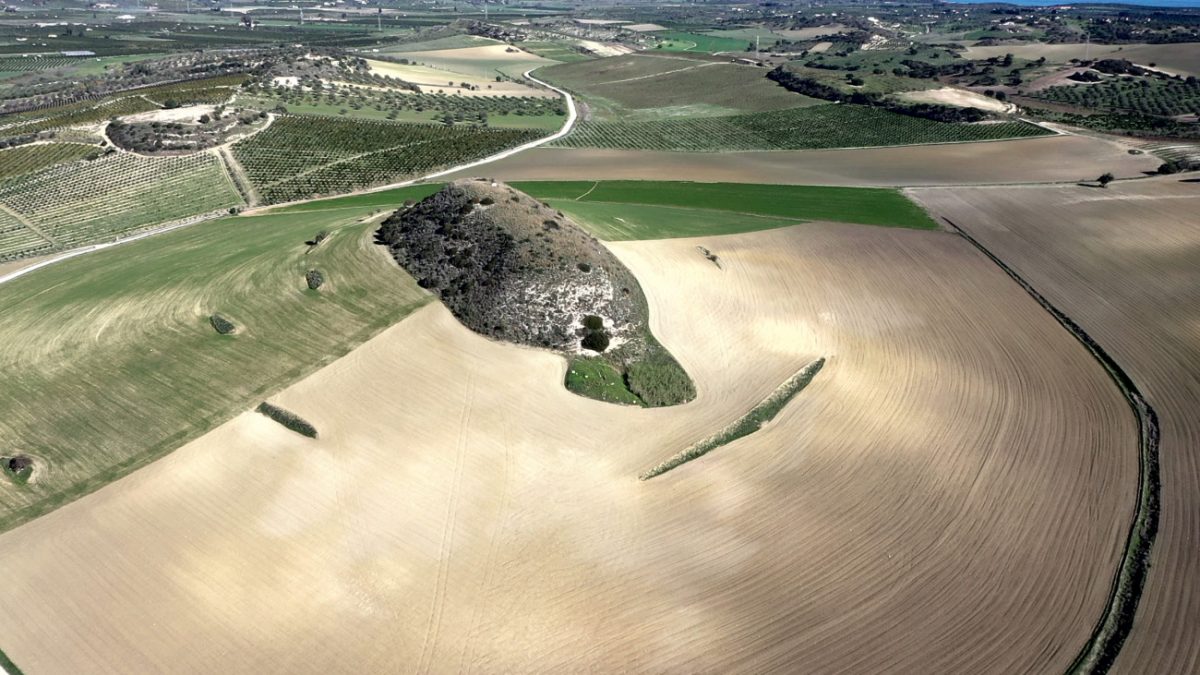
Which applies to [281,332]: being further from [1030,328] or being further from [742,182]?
[742,182]

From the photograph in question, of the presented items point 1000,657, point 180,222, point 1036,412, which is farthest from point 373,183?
point 1000,657

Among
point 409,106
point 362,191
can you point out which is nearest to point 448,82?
point 409,106

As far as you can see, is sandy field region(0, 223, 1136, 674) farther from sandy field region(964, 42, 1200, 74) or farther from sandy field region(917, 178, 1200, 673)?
sandy field region(964, 42, 1200, 74)

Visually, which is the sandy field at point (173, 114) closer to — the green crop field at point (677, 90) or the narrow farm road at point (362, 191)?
the narrow farm road at point (362, 191)

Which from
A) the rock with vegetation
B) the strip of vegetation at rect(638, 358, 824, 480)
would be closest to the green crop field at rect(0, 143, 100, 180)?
the rock with vegetation

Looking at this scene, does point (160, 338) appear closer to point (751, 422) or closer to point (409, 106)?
point (751, 422)

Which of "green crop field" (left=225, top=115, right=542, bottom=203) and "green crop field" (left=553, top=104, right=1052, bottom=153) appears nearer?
"green crop field" (left=225, top=115, right=542, bottom=203)
